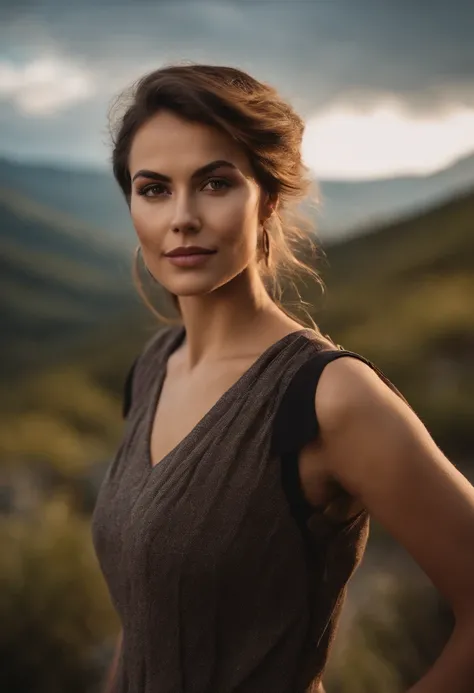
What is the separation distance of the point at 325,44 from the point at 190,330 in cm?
176

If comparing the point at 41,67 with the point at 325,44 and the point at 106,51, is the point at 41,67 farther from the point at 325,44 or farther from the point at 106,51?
the point at 325,44

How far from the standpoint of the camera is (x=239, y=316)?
47.0 inches

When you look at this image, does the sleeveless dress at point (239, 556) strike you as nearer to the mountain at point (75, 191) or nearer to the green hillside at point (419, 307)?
the green hillside at point (419, 307)

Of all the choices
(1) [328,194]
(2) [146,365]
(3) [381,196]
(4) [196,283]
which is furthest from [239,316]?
(3) [381,196]

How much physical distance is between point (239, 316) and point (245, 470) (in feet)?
0.91

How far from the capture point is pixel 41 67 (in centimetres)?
270

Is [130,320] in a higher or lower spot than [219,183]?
lower

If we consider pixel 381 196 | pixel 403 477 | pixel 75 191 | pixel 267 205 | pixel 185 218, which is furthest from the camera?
pixel 75 191

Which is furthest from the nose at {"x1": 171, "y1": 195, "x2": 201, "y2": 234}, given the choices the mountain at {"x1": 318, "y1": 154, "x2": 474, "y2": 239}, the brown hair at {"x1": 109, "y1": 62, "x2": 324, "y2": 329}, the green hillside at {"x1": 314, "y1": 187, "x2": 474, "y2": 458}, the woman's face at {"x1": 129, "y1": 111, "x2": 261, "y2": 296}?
the green hillside at {"x1": 314, "y1": 187, "x2": 474, "y2": 458}

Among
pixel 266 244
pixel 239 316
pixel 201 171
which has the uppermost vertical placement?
pixel 201 171

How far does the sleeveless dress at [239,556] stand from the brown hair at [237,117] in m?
0.25

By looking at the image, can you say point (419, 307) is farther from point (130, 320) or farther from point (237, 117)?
point (237, 117)

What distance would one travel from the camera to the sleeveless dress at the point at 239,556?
3.26ft

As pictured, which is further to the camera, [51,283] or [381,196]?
[51,283]
